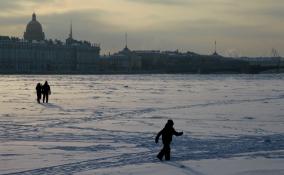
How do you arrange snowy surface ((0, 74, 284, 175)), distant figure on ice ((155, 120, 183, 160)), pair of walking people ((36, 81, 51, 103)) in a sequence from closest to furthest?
snowy surface ((0, 74, 284, 175))
distant figure on ice ((155, 120, 183, 160))
pair of walking people ((36, 81, 51, 103))

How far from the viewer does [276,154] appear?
1227cm

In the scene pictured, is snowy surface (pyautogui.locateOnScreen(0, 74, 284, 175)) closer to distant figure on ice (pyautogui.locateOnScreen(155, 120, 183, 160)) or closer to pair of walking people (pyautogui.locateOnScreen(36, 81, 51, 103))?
distant figure on ice (pyautogui.locateOnScreen(155, 120, 183, 160))

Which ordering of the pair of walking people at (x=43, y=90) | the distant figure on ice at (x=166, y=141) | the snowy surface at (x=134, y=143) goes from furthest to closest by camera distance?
1. the pair of walking people at (x=43, y=90)
2. the distant figure on ice at (x=166, y=141)
3. the snowy surface at (x=134, y=143)

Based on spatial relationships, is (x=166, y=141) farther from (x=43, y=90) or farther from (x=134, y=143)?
(x=43, y=90)

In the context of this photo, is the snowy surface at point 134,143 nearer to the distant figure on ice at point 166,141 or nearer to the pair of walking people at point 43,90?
the distant figure on ice at point 166,141

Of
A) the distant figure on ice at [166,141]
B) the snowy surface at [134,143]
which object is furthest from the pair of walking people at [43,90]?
the distant figure on ice at [166,141]

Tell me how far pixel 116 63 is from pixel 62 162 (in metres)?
183

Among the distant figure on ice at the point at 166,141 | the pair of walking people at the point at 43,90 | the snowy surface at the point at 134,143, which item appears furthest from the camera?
the pair of walking people at the point at 43,90

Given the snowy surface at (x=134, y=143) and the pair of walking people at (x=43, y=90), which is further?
the pair of walking people at (x=43, y=90)

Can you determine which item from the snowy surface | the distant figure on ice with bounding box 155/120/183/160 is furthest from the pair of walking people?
the distant figure on ice with bounding box 155/120/183/160

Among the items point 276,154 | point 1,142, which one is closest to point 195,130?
point 276,154

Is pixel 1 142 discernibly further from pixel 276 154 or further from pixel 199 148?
pixel 276 154

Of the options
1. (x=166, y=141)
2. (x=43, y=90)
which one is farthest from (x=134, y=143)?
(x=43, y=90)

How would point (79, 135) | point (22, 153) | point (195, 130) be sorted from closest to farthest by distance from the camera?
point (22, 153)
point (79, 135)
point (195, 130)
